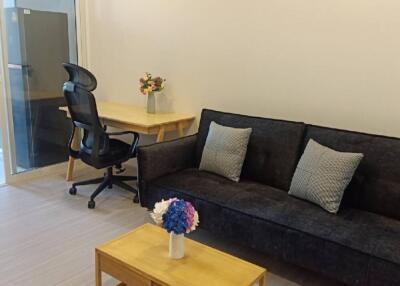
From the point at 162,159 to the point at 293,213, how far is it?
1060 mm

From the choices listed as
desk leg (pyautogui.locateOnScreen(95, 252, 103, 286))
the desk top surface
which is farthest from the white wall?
desk leg (pyautogui.locateOnScreen(95, 252, 103, 286))

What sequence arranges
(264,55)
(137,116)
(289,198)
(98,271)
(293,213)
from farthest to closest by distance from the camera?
(137,116) < (264,55) < (289,198) < (293,213) < (98,271)

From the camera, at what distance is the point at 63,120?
14.1ft

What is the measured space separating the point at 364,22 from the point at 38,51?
2.98 m

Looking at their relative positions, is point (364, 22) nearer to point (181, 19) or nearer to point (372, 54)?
point (372, 54)

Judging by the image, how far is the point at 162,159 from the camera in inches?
116

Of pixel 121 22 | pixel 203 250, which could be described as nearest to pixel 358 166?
pixel 203 250

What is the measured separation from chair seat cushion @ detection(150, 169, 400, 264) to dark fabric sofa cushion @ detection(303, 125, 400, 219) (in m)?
0.08

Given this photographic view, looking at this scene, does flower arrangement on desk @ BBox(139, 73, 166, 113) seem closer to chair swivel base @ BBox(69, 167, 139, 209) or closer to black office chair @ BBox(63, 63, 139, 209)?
black office chair @ BBox(63, 63, 139, 209)

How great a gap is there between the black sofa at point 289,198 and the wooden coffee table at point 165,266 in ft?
1.43

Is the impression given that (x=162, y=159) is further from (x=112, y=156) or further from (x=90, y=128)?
(x=90, y=128)

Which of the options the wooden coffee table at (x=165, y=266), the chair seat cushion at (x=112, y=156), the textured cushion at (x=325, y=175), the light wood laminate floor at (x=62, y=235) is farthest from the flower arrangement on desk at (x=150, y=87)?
the wooden coffee table at (x=165, y=266)

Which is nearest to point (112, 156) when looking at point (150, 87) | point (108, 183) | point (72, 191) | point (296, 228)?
point (108, 183)

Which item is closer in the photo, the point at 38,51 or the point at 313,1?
the point at 313,1
